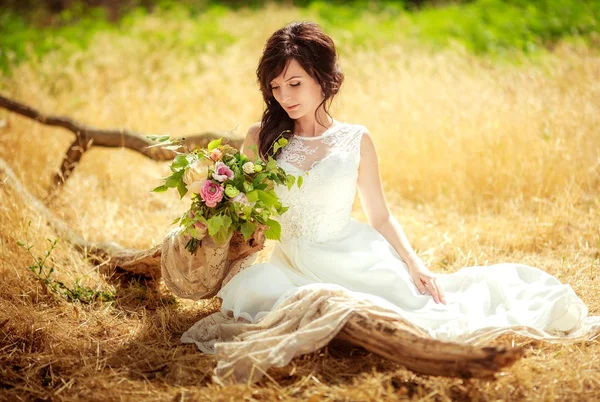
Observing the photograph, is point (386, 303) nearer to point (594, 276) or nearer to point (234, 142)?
point (594, 276)

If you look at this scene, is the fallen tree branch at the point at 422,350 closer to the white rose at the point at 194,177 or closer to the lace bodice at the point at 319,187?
the lace bodice at the point at 319,187

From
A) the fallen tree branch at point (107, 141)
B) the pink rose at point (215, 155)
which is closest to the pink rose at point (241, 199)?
the pink rose at point (215, 155)

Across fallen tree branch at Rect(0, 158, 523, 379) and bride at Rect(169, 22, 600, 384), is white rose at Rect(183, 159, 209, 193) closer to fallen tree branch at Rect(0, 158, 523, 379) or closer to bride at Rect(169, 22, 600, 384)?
bride at Rect(169, 22, 600, 384)

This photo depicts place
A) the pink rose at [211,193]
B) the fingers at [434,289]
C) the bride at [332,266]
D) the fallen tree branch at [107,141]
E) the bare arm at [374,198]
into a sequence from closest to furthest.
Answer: the pink rose at [211,193], the bride at [332,266], the fingers at [434,289], the bare arm at [374,198], the fallen tree branch at [107,141]

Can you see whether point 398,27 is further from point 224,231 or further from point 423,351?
A: point 423,351

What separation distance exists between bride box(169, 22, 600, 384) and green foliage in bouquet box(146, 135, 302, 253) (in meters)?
0.16

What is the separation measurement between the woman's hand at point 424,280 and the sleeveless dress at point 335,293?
0.13ft

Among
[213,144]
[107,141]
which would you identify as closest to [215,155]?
[213,144]

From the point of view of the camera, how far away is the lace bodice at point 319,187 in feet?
10.6

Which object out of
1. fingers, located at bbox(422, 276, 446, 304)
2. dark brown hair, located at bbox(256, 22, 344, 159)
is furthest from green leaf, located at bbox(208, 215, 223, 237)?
fingers, located at bbox(422, 276, 446, 304)

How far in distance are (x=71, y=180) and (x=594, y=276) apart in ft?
15.0

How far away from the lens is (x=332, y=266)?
3.14 m

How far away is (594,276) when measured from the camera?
12.7ft

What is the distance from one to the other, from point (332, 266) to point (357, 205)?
2511mm
